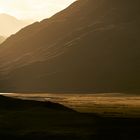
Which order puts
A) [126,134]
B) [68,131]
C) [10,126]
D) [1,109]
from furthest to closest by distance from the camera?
1. [1,109]
2. [10,126]
3. [68,131]
4. [126,134]

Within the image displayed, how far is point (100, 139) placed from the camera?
40188 millimetres

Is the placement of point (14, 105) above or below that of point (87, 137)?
above

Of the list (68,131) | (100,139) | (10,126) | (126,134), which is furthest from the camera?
(10,126)

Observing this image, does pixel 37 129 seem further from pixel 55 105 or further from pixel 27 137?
pixel 55 105

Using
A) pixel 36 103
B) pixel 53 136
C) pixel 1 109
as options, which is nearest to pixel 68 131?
pixel 53 136

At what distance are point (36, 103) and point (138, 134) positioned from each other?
48257 mm

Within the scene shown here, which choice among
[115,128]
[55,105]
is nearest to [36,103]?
[55,105]

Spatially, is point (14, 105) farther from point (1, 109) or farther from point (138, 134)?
point (138, 134)

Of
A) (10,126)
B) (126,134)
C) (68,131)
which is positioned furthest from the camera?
(10,126)

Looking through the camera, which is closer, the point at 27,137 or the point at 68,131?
the point at 27,137

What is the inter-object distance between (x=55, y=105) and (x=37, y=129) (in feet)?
129

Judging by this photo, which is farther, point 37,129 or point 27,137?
point 37,129

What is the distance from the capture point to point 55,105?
290 ft

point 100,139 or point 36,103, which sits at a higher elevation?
point 36,103
